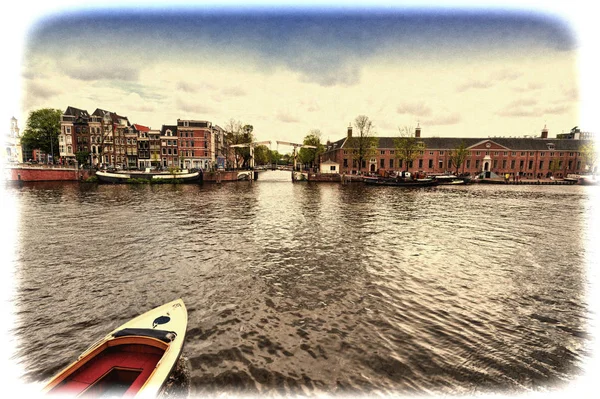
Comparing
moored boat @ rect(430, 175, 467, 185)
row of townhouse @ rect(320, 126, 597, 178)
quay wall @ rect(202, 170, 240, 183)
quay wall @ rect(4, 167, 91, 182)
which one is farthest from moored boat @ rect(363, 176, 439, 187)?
quay wall @ rect(4, 167, 91, 182)

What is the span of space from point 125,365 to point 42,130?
354 ft

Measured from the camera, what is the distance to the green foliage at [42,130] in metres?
77.8

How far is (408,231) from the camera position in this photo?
18844 millimetres

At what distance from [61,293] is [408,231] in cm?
1894

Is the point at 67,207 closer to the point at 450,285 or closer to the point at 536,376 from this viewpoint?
the point at 450,285

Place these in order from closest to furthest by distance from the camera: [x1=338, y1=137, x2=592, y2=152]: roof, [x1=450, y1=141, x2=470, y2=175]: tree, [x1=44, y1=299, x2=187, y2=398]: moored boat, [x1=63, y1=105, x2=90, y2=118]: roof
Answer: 1. [x1=44, y1=299, x2=187, y2=398]: moored boat
2. [x1=63, y1=105, x2=90, y2=118]: roof
3. [x1=450, y1=141, x2=470, y2=175]: tree
4. [x1=338, y1=137, x2=592, y2=152]: roof

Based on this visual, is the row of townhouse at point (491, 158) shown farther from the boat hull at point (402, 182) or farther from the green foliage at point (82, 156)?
the green foliage at point (82, 156)

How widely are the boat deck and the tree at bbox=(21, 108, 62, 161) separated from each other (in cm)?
10215

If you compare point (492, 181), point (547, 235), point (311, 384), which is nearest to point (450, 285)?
point (311, 384)

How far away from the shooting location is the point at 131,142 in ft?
266

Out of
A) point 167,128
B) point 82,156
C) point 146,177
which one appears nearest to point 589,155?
point 146,177

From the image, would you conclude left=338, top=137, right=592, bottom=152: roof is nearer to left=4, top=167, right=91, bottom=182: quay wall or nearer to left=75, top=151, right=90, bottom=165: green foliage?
left=4, top=167, right=91, bottom=182: quay wall

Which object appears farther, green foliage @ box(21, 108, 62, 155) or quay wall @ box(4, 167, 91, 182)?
green foliage @ box(21, 108, 62, 155)

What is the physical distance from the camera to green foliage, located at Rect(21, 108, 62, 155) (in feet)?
255
